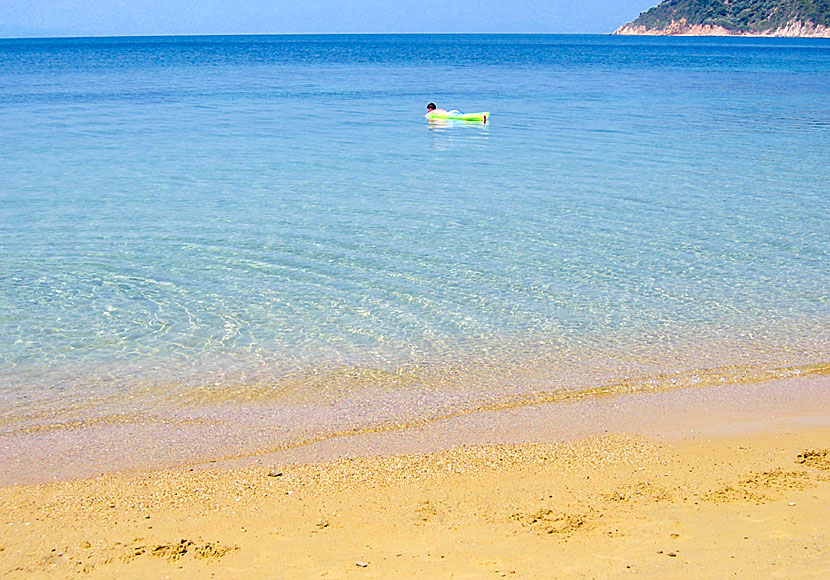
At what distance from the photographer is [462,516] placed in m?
5.08

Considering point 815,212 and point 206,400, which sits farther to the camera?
point 815,212

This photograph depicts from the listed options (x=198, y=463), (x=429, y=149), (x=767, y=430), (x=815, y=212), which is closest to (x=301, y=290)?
(x=198, y=463)

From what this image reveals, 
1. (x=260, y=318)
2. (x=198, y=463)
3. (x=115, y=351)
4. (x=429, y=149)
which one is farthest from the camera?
(x=429, y=149)

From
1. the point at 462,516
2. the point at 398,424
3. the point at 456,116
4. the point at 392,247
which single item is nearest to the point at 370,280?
the point at 392,247

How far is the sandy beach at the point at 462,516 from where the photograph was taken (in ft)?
14.8

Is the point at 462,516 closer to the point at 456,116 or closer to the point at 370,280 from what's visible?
the point at 370,280

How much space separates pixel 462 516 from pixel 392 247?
7.04 metres

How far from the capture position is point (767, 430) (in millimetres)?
6438

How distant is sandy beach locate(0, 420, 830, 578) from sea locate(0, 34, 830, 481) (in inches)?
28.7

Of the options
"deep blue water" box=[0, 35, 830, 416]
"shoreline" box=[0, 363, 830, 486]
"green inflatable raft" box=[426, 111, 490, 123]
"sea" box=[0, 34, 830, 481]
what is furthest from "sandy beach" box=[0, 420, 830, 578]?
"green inflatable raft" box=[426, 111, 490, 123]

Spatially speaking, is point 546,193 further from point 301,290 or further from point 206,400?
point 206,400

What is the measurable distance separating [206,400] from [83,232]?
6.66 m

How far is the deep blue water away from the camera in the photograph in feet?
27.1

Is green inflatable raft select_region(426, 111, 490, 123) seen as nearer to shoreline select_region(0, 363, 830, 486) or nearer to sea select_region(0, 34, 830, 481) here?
sea select_region(0, 34, 830, 481)
